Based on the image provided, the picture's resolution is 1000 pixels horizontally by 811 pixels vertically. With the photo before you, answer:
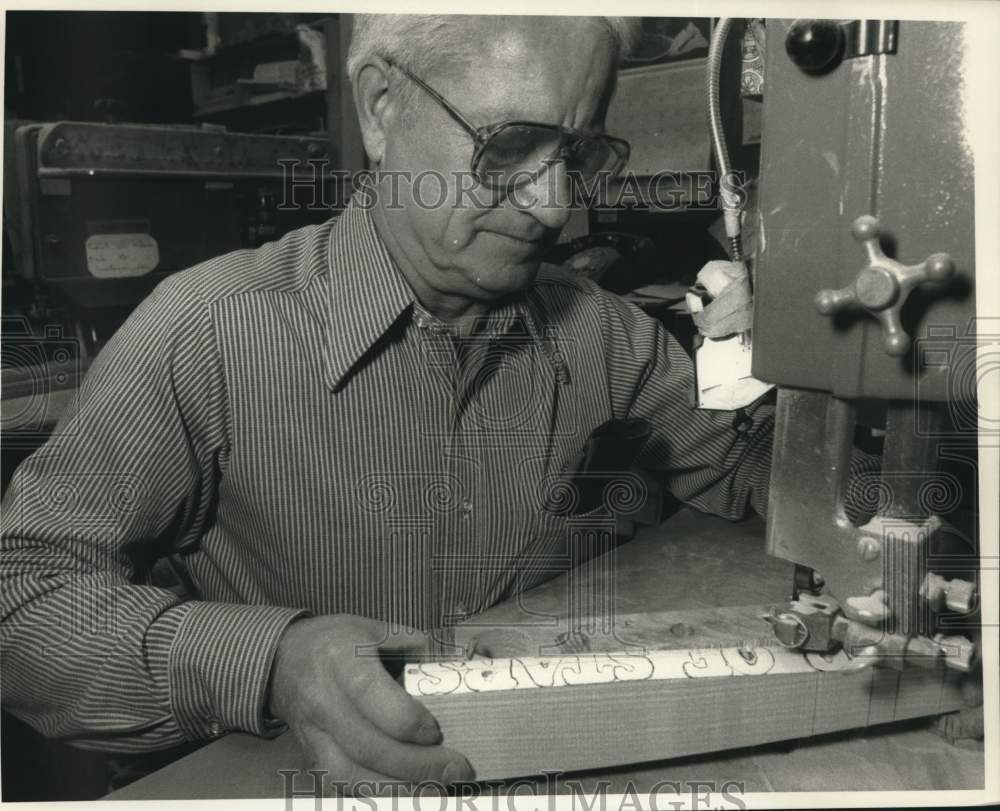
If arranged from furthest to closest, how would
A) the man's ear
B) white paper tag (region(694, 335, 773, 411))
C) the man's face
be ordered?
1. the man's ear
2. the man's face
3. white paper tag (region(694, 335, 773, 411))

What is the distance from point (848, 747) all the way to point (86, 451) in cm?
89

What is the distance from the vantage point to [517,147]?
1.04 metres

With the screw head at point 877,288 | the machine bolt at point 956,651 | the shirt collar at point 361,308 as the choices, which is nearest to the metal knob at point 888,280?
the screw head at point 877,288

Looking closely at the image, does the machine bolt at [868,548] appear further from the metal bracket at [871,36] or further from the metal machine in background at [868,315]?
the metal bracket at [871,36]

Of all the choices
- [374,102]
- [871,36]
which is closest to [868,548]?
[871,36]

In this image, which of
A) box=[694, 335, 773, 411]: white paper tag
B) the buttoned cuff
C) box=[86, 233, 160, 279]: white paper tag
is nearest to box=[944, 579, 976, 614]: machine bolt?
box=[694, 335, 773, 411]: white paper tag

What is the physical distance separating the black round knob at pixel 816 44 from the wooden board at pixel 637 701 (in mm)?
522

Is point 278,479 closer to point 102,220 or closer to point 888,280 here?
point 888,280

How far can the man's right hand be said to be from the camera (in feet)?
2.43

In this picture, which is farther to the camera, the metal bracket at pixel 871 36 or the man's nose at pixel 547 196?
the man's nose at pixel 547 196

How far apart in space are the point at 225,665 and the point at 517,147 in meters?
0.66

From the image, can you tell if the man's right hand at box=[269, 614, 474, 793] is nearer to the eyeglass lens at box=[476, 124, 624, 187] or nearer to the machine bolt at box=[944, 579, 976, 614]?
the machine bolt at box=[944, 579, 976, 614]

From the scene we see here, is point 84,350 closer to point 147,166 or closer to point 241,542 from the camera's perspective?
point 147,166

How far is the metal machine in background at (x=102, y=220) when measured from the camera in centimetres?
148
